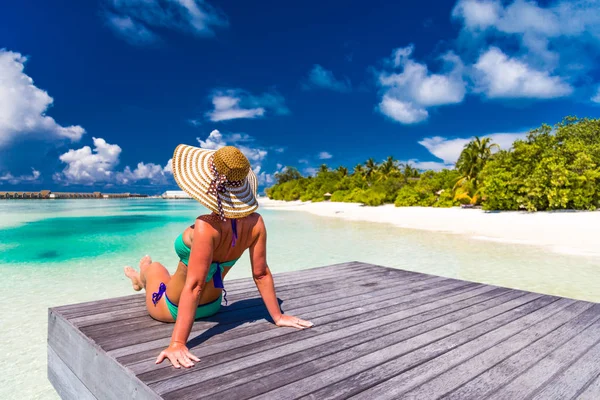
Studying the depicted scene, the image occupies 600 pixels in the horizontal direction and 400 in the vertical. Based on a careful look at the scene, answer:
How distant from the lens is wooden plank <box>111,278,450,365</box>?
251 cm

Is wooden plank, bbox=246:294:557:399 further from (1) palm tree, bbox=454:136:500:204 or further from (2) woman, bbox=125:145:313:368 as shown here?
(1) palm tree, bbox=454:136:500:204

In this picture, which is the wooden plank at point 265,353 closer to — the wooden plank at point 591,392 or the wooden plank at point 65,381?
the wooden plank at point 65,381

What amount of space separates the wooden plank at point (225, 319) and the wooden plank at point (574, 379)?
5.85 ft

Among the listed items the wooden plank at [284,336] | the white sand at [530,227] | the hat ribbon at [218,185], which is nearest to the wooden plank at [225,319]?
the wooden plank at [284,336]

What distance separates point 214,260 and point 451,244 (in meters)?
12.9

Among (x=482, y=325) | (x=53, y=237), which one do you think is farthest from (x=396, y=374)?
(x=53, y=237)

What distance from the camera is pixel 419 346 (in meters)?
2.58

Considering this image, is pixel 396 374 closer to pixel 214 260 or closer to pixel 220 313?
pixel 214 260

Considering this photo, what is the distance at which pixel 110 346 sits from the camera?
2527 millimetres

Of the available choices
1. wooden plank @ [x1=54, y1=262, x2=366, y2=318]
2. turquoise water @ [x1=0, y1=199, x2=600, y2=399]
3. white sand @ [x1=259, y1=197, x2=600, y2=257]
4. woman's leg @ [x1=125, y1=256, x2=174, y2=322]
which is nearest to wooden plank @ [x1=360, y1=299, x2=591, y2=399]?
woman's leg @ [x1=125, y1=256, x2=174, y2=322]

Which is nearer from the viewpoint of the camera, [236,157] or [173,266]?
[236,157]

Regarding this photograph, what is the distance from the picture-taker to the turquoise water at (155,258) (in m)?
5.08

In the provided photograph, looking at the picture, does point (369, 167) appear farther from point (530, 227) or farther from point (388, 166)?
point (530, 227)

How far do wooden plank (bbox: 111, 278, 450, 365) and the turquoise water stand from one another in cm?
220
